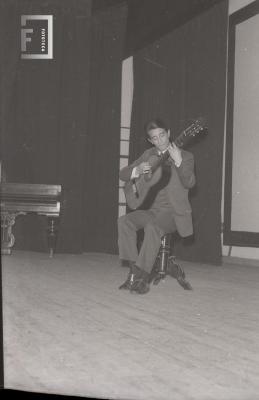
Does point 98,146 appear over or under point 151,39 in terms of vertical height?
under

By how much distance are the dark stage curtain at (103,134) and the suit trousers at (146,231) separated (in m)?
2.66

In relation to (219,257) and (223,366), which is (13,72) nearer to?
(219,257)

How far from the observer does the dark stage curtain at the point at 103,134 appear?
5523 millimetres

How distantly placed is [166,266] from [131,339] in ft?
3.90

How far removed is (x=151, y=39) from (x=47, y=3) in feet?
3.43

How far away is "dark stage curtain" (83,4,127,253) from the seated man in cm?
266

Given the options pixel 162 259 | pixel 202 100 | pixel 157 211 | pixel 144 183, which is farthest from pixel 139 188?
pixel 202 100

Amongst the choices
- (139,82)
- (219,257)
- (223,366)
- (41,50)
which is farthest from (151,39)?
(223,366)

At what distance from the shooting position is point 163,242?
113 inches

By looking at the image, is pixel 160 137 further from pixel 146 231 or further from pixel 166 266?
pixel 166 266

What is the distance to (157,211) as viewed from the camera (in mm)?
2854

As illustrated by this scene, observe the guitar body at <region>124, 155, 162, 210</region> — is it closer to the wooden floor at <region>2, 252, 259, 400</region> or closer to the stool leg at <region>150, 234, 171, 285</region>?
the stool leg at <region>150, 234, 171, 285</region>

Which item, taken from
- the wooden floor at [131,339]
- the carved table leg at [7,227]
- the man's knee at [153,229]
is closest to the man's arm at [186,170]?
the man's knee at [153,229]

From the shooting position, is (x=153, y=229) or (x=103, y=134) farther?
(x=103, y=134)
